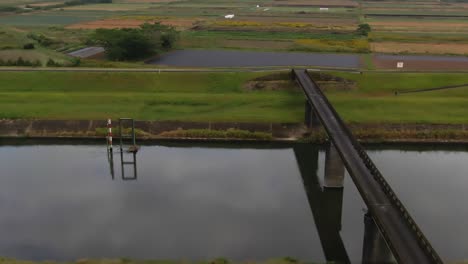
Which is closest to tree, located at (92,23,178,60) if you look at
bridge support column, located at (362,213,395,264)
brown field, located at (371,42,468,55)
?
brown field, located at (371,42,468,55)

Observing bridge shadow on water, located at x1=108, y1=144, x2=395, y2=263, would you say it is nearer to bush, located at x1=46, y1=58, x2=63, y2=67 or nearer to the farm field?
bush, located at x1=46, y1=58, x2=63, y2=67

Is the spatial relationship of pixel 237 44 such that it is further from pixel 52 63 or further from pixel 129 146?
pixel 129 146

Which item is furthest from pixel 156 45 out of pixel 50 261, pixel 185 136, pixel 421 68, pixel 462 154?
pixel 50 261

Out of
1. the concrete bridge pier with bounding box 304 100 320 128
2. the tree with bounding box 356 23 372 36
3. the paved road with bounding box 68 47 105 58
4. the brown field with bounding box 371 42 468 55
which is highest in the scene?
the tree with bounding box 356 23 372 36

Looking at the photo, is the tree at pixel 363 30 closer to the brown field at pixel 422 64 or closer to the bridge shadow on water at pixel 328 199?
the brown field at pixel 422 64

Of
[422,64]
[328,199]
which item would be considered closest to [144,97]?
[328,199]

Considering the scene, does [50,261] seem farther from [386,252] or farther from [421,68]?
[421,68]
